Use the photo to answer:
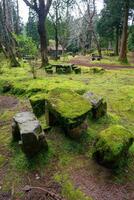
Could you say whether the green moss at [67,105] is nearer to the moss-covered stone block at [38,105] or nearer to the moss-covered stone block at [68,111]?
the moss-covered stone block at [68,111]

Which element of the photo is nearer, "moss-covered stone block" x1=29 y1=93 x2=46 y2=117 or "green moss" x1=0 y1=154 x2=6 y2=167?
"green moss" x1=0 y1=154 x2=6 y2=167

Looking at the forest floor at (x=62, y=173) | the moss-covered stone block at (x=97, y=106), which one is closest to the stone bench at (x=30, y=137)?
the forest floor at (x=62, y=173)

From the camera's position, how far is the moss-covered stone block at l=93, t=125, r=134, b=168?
366cm

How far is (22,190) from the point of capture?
3418 millimetres

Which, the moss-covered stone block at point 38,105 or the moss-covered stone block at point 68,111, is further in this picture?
the moss-covered stone block at point 38,105

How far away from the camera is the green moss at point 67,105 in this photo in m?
4.15

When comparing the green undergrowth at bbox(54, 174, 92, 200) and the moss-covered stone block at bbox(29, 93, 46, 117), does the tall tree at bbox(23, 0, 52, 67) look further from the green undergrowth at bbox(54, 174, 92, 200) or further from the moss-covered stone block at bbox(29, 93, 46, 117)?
the green undergrowth at bbox(54, 174, 92, 200)

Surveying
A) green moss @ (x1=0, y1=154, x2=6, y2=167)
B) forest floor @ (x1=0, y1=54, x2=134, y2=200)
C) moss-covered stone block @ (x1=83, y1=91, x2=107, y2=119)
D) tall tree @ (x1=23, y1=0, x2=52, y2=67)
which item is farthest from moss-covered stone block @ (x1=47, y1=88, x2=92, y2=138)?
tall tree @ (x1=23, y1=0, x2=52, y2=67)

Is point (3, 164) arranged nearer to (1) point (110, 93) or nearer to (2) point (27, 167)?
(2) point (27, 167)

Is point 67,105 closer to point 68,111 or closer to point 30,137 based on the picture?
point 68,111

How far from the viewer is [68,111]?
167 inches

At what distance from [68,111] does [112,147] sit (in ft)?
3.17

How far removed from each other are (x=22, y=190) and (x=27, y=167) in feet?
1.42

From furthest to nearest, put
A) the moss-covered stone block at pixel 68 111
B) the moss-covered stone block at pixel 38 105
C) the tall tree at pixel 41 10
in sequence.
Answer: the tall tree at pixel 41 10 → the moss-covered stone block at pixel 38 105 → the moss-covered stone block at pixel 68 111
